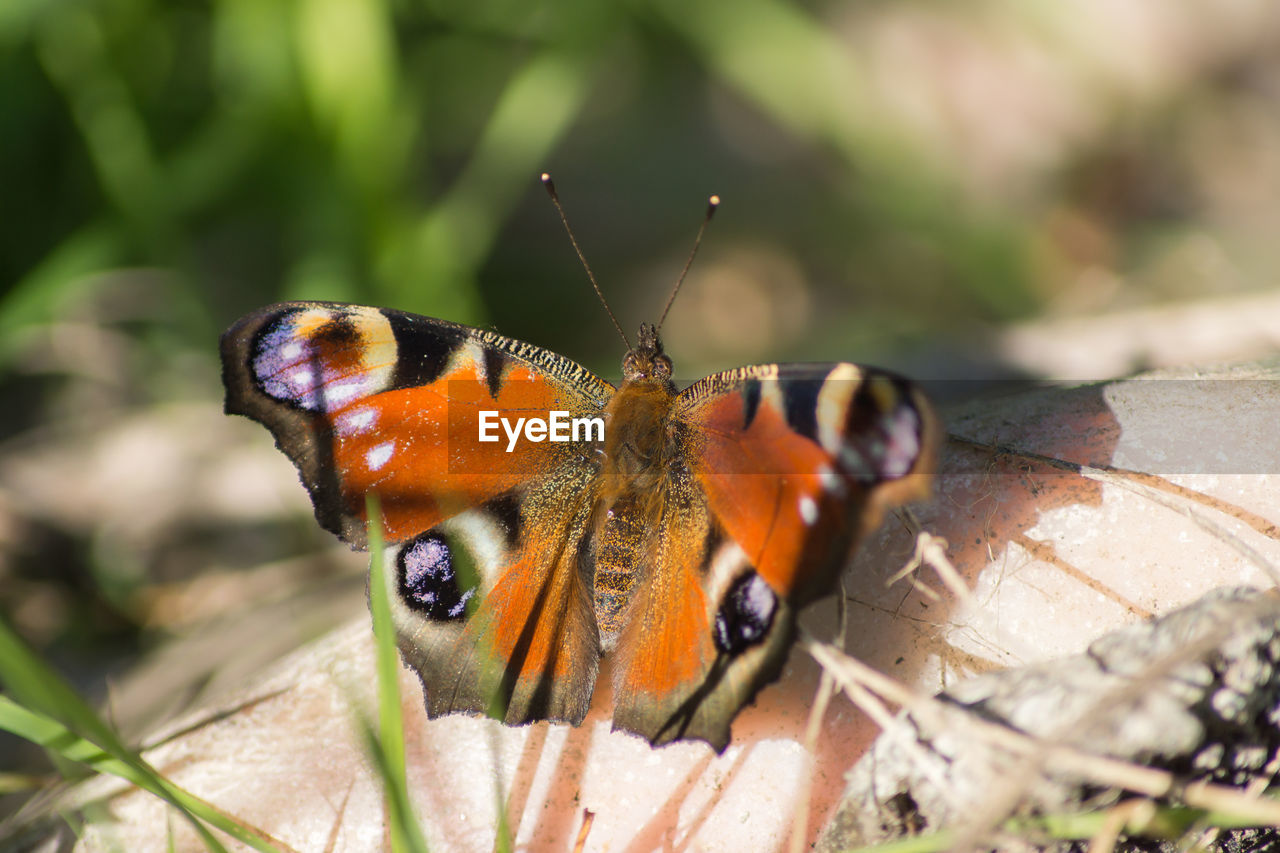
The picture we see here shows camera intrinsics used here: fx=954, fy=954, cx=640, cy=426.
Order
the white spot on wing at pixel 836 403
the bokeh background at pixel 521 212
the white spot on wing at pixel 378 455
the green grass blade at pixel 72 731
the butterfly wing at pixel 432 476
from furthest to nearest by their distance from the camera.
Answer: the bokeh background at pixel 521 212 < the white spot on wing at pixel 378 455 < the butterfly wing at pixel 432 476 < the white spot on wing at pixel 836 403 < the green grass blade at pixel 72 731

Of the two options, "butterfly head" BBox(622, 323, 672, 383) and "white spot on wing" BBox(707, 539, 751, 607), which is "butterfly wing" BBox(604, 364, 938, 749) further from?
"butterfly head" BBox(622, 323, 672, 383)

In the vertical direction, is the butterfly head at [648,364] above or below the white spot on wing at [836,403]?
below

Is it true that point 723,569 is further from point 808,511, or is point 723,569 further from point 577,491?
point 577,491

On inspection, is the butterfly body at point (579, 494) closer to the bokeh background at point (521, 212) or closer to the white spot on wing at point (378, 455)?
the white spot on wing at point (378, 455)

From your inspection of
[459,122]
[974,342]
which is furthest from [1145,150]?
[459,122]

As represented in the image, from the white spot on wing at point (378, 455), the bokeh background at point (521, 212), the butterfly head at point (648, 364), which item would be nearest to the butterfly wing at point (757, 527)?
the butterfly head at point (648, 364)

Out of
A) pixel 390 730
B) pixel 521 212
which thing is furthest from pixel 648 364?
→ pixel 521 212

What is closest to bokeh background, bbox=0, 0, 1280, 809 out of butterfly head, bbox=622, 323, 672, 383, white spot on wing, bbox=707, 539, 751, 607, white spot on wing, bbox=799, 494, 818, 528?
butterfly head, bbox=622, 323, 672, 383
